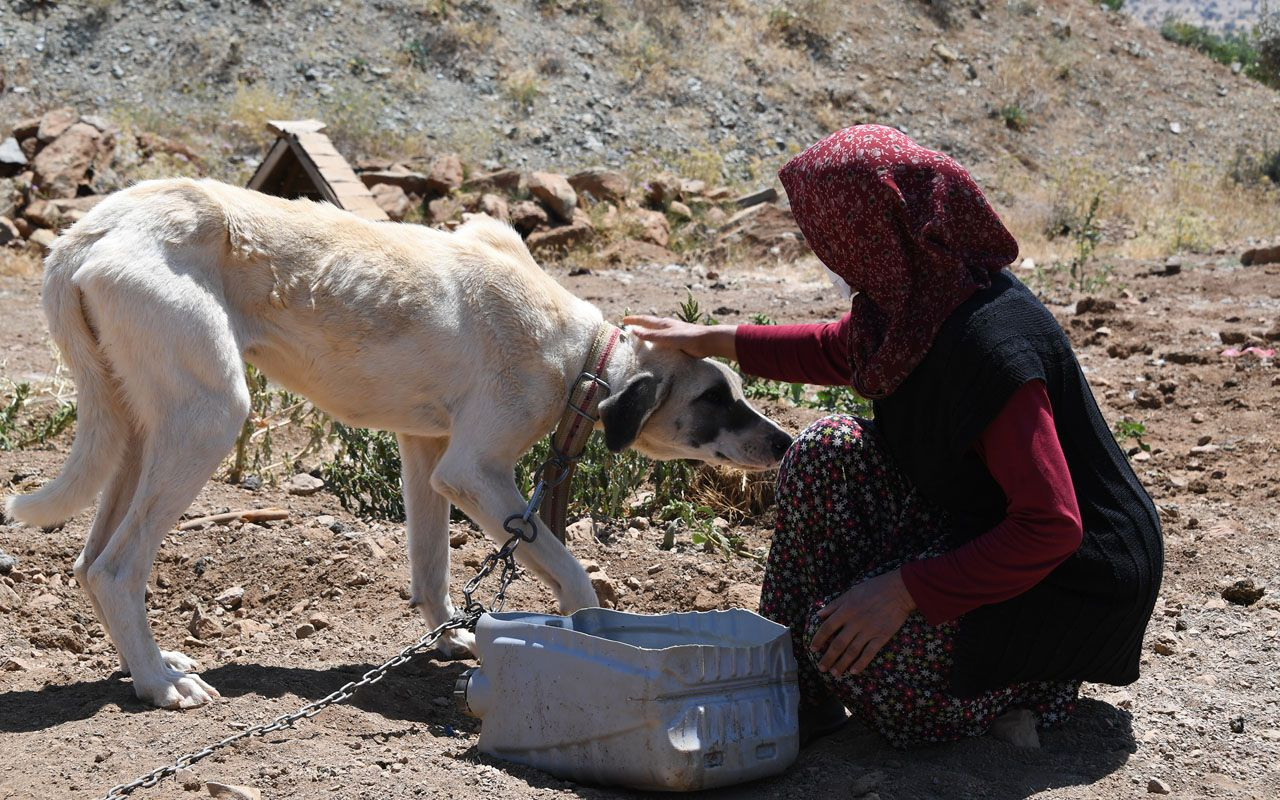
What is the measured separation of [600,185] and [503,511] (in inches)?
429

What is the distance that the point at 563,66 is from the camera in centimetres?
2033

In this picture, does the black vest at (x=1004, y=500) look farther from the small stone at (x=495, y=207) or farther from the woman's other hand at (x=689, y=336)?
the small stone at (x=495, y=207)

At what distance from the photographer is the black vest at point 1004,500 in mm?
2836

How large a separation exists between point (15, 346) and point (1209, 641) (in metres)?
7.48

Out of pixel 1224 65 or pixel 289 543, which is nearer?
pixel 289 543

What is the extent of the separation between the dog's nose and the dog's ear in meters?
0.49

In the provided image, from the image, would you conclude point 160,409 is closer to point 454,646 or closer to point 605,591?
point 454,646

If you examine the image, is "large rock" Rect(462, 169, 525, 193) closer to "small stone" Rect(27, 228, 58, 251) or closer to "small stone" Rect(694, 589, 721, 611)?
"small stone" Rect(27, 228, 58, 251)

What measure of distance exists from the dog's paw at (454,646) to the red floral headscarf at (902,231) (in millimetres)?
1873

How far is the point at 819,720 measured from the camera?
3301 millimetres

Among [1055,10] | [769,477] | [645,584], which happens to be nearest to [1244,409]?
[769,477]

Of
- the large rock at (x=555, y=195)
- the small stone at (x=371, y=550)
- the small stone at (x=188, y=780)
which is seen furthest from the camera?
Result: the large rock at (x=555, y=195)

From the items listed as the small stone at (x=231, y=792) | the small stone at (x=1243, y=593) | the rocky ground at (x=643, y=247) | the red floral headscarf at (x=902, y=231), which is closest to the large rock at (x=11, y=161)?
the rocky ground at (x=643, y=247)

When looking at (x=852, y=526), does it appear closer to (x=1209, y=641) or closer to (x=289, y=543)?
(x=1209, y=641)
